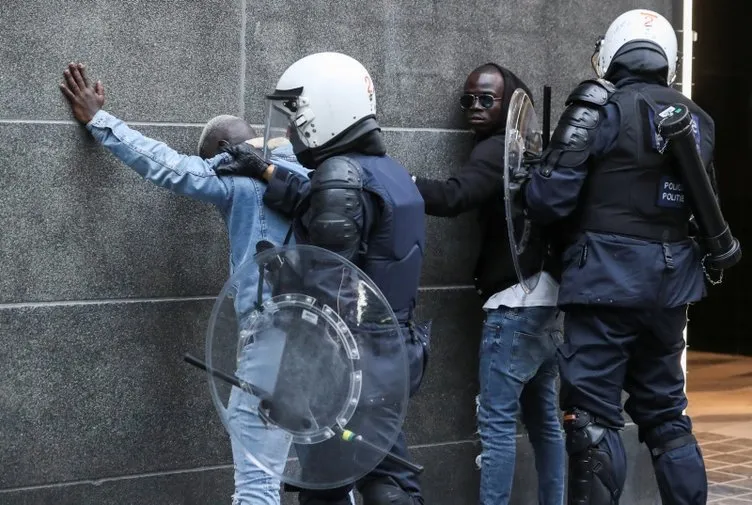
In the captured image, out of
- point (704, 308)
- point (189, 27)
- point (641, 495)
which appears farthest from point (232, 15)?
point (704, 308)

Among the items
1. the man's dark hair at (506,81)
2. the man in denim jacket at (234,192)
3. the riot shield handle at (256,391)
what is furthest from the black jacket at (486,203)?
the riot shield handle at (256,391)

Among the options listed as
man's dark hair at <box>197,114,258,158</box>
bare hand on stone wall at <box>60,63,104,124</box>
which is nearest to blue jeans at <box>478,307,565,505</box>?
man's dark hair at <box>197,114,258,158</box>

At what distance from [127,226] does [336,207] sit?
1459 mm

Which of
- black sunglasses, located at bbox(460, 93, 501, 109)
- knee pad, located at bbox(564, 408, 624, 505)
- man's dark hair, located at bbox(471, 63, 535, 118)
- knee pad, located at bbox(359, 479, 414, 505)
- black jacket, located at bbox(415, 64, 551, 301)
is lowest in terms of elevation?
knee pad, located at bbox(564, 408, 624, 505)

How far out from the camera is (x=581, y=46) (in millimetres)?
6613

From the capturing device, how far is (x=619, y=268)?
5.10 metres

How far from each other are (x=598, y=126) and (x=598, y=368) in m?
0.91

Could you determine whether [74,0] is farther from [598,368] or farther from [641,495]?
[641,495]

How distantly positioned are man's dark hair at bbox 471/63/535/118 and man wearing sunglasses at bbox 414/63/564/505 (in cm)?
16

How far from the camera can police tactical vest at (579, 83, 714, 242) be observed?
5.08m

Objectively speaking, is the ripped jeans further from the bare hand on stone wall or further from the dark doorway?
the dark doorway

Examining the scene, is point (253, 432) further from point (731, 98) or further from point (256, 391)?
point (731, 98)

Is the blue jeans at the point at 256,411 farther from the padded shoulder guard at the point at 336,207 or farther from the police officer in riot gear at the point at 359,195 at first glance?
the padded shoulder guard at the point at 336,207

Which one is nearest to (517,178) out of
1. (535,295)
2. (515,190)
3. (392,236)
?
(515,190)
